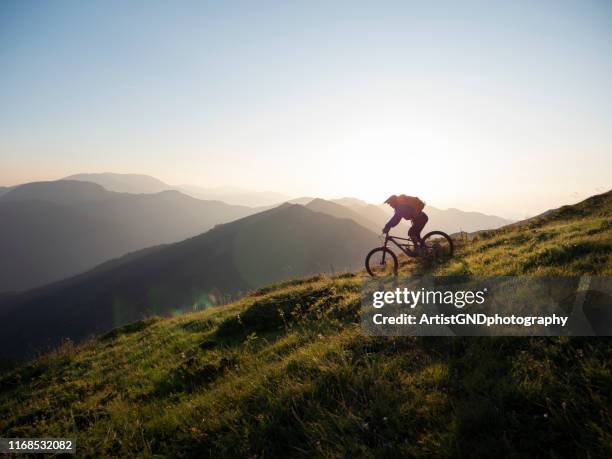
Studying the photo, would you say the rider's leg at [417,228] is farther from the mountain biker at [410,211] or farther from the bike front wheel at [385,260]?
the bike front wheel at [385,260]

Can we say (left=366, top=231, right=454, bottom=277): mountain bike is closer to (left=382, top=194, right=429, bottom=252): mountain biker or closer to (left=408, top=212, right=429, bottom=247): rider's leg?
(left=408, top=212, right=429, bottom=247): rider's leg

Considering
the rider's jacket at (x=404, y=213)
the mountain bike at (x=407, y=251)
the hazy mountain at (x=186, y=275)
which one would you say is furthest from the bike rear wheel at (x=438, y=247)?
the hazy mountain at (x=186, y=275)

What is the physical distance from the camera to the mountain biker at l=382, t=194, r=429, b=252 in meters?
12.4

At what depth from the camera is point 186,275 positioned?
12494 centimetres

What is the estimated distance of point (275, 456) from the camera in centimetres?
361

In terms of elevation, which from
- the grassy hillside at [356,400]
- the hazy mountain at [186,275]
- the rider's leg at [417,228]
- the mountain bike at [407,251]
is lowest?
the hazy mountain at [186,275]

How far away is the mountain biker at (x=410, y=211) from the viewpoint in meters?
12.4

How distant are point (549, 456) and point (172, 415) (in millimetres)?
4757

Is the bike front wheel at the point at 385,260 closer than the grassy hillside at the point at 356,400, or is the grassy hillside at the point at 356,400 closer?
the grassy hillside at the point at 356,400

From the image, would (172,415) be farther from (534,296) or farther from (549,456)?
(534,296)

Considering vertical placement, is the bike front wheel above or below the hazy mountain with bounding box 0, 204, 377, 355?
above

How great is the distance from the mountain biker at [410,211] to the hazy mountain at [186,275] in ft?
277

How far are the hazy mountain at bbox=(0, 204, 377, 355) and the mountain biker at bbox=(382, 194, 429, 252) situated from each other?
3325 inches

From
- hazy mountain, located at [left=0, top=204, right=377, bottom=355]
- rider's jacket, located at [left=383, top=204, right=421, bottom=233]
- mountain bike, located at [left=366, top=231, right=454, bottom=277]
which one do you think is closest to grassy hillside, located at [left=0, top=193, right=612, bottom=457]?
rider's jacket, located at [left=383, top=204, right=421, bottom=233]
